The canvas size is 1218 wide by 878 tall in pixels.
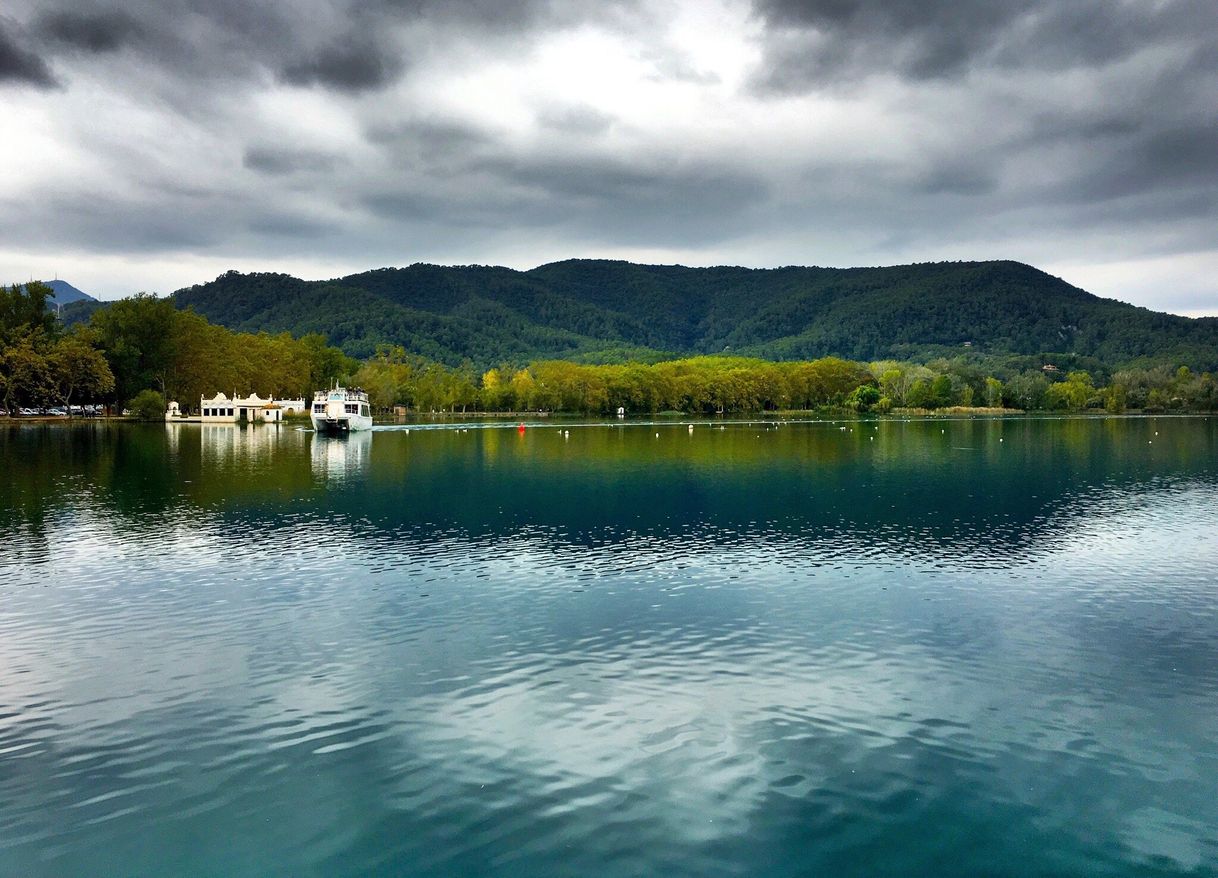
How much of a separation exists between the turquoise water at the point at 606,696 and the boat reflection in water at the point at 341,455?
22334 millimetres

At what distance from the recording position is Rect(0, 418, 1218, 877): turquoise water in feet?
38.4

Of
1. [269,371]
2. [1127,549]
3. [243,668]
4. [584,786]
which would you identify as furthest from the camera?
[269,371]

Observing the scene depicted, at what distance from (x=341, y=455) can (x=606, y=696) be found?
223ft

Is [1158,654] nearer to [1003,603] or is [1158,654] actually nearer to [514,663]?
[1003,603]

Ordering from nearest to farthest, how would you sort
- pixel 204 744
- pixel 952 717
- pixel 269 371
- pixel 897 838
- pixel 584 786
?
pixel 897 838
pixel 584 786
pixel 204 744
pixel 952 717
pixel 269 371

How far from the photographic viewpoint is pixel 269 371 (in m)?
177

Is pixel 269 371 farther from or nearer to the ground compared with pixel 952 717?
farther from the ground

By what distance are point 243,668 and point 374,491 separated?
32572mm

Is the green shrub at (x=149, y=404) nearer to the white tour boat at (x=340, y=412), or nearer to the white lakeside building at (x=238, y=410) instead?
the white lakeside building at (x=238, y=410)

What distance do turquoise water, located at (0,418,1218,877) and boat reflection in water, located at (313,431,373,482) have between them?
22334 mm

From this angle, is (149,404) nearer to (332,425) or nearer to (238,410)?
(238,410)

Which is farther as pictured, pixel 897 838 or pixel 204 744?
pixel 204 744

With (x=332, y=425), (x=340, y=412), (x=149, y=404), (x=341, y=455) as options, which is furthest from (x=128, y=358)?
(x=341, y=455)

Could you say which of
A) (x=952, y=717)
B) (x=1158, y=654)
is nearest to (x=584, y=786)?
(x=952, y=717)
